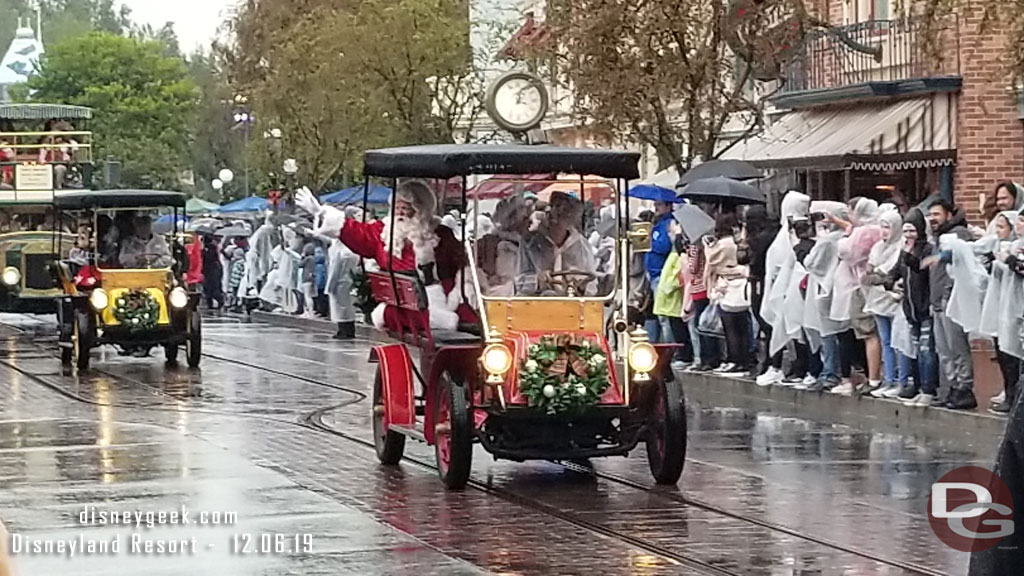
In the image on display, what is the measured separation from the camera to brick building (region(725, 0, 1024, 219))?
80.5ft

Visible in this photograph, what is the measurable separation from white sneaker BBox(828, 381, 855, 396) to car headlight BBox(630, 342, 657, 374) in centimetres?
510

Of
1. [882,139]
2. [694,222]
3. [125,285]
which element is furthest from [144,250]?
Result: [882,139]

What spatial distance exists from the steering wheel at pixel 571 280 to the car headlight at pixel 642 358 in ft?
2.34

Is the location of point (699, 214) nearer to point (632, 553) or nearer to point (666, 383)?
point (666, 383)

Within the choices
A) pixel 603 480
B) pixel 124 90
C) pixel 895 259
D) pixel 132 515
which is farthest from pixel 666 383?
pixel 124 90

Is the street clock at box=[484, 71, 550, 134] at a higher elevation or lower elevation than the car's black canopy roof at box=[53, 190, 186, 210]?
higher

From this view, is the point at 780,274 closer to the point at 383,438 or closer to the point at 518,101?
the point at 518,101

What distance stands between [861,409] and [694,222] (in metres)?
4.63

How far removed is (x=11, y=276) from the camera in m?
30.5

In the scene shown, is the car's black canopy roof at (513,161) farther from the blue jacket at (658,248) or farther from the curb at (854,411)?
the blue jacket at (658,248)

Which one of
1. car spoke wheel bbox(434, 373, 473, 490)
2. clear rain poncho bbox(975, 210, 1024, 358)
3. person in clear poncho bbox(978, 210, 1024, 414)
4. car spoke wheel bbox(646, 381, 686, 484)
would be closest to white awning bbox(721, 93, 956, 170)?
person in clear poncho bbox(978, 210, 1024, 414)

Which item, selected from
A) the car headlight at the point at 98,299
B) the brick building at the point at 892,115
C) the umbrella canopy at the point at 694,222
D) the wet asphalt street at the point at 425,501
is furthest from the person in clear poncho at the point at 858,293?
the car headlight at the point at 98,299

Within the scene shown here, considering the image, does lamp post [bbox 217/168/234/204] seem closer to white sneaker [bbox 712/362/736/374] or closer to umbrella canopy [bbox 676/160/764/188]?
umbrella canopy [bbox 676/160/764/188]

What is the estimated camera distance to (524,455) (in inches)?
474
